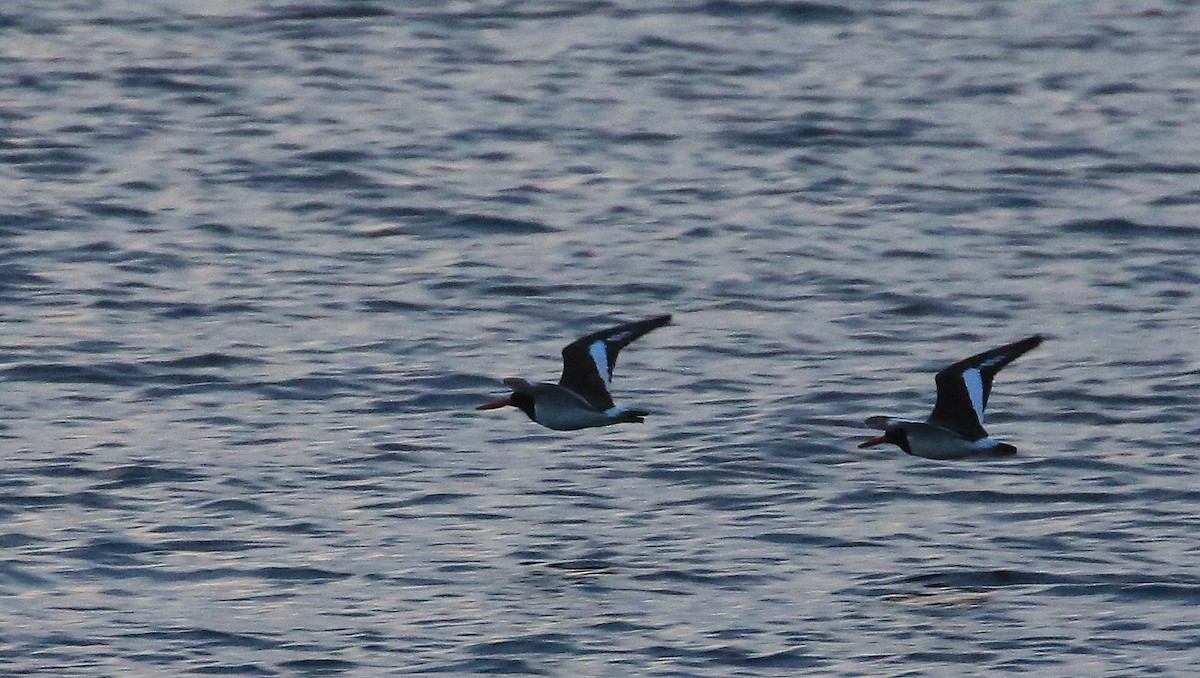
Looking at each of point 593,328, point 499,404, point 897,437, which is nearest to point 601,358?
point 499,404

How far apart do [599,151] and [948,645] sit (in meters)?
10.8

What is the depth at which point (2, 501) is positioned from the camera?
584 inches

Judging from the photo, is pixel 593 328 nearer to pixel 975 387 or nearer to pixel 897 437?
pixel 897 437

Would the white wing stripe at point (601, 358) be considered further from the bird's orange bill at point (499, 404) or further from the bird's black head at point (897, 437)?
the bird's black head at point (897, 437)

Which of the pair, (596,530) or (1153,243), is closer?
(596,530)

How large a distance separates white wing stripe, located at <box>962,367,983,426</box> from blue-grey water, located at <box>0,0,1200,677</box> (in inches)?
27.2

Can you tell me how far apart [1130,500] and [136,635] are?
579cm

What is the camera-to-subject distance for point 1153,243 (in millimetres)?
20453

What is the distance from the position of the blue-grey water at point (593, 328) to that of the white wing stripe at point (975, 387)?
27.2 inches

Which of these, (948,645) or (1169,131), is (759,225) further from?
(948,645)

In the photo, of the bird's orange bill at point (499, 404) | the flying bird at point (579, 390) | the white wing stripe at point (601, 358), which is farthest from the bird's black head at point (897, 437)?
the bird's orange bill at point (499, 404)

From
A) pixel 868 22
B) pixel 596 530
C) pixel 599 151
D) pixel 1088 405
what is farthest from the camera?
pixel 868 22

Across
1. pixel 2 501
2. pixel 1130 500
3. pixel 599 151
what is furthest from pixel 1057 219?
pixel 2 501

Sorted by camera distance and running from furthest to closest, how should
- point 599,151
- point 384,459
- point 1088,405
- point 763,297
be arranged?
point 599,151 → point 763,297 → point 1088,405 → point 384,459
